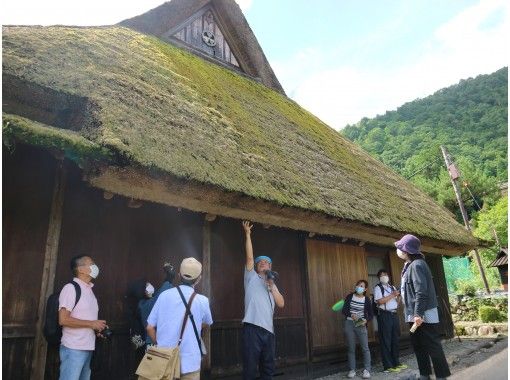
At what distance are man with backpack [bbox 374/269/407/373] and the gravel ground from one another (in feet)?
0.67

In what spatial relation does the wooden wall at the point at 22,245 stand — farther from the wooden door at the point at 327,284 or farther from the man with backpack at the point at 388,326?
the man with backpack at the point at 388,326

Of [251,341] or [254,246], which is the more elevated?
[254,246]

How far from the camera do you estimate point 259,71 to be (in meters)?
10.6

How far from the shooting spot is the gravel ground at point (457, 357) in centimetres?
557

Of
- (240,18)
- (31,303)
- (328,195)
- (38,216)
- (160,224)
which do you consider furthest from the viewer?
(240,18)

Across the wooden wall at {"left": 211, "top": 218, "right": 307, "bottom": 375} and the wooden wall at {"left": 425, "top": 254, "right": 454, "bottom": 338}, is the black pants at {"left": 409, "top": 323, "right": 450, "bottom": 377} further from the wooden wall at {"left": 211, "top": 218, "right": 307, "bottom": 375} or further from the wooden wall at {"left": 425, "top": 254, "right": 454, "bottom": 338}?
the wooden wall at {"left": 425, "top": 254, "right": 454, "bottom": 338}

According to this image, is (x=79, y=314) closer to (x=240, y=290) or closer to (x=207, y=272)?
(x=207, y=272)

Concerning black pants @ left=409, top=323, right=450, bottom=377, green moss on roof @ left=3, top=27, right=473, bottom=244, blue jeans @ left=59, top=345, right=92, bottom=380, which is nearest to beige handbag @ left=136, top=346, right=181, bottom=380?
blue jeans @ left=59, top=345, right=92, bottom=380

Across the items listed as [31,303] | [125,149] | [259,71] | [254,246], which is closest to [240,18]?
[259,71]

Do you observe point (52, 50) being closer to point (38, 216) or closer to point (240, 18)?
point (38, 216)

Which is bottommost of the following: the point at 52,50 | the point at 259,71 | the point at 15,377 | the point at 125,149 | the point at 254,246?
the point at 15,377

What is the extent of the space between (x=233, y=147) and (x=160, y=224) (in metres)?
1.40

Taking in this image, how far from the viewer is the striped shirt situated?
571cm

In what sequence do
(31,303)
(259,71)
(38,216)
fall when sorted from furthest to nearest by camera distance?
(259,71) < (38,216) < (31,303)
